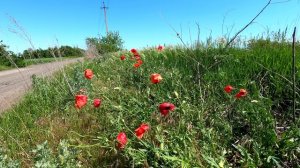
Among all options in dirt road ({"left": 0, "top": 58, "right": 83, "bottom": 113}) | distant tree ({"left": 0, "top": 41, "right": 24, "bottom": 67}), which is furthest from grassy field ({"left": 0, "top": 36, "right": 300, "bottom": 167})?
dirt road ({"left": 0, "top": 58, "right": 83, "bottom": 113})

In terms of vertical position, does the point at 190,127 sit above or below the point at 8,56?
below

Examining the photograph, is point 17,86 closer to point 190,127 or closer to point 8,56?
point 8,56

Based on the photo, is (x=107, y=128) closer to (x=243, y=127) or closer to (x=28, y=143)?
(x=28, y=143)

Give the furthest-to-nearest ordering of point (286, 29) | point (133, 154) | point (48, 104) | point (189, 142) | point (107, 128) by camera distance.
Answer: point (48, 104) → point (286, 29) → point (107, 128) → point (189, 142) → point (133, 154)

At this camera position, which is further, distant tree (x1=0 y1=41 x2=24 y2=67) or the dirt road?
the dirt road

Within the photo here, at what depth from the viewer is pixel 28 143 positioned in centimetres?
336

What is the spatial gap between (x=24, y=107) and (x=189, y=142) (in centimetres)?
352

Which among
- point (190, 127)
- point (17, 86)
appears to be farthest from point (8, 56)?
point (17, 86)

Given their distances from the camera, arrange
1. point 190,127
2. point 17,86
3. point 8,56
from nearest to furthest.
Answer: point 190,127 → point 8,56 → point 17,86

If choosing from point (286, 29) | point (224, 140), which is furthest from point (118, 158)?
point (286, 29)

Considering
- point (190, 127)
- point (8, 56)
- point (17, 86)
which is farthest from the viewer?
point (17, 86)

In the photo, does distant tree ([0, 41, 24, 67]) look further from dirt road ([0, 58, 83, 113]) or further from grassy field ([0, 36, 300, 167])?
grassy field ([0, 36, 300, 167])

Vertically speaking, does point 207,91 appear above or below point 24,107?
above

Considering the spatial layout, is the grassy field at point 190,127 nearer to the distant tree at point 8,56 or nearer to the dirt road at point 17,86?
the distant tree at point 8,56
